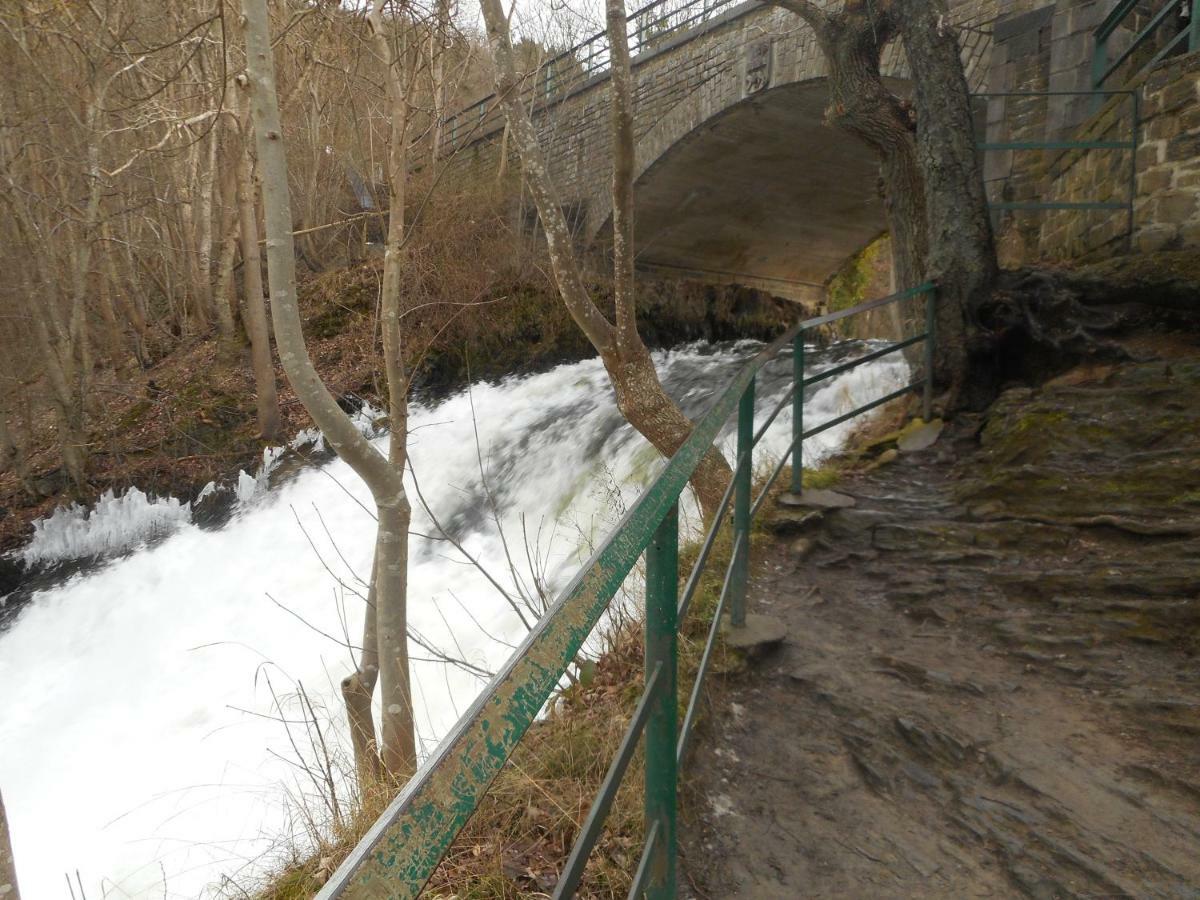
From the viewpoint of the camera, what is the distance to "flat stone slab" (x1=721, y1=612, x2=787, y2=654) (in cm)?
273

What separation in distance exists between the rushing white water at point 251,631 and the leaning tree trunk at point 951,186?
3.65 ft

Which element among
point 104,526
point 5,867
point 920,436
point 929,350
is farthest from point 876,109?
point 104,526

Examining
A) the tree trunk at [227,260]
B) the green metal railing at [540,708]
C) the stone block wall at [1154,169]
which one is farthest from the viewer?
the tree trunk at [227,260]

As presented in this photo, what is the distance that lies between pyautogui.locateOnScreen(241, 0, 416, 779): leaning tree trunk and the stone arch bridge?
489 cm

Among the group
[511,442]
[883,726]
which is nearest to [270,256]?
[883,726]

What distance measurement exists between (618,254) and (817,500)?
246 cm

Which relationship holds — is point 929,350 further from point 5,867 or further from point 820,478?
point 5,867

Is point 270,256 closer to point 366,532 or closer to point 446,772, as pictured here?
point 446,772

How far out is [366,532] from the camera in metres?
8.98

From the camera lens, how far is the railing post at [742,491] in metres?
2.55

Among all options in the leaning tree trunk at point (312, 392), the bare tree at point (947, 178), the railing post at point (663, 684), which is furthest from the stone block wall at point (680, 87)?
the railing post at point (663, 684)

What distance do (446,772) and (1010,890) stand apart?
1.65 meters

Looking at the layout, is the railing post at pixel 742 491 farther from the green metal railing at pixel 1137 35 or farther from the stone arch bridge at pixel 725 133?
the stone arch bridge at pixel 725 133

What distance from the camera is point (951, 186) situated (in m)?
5.01
